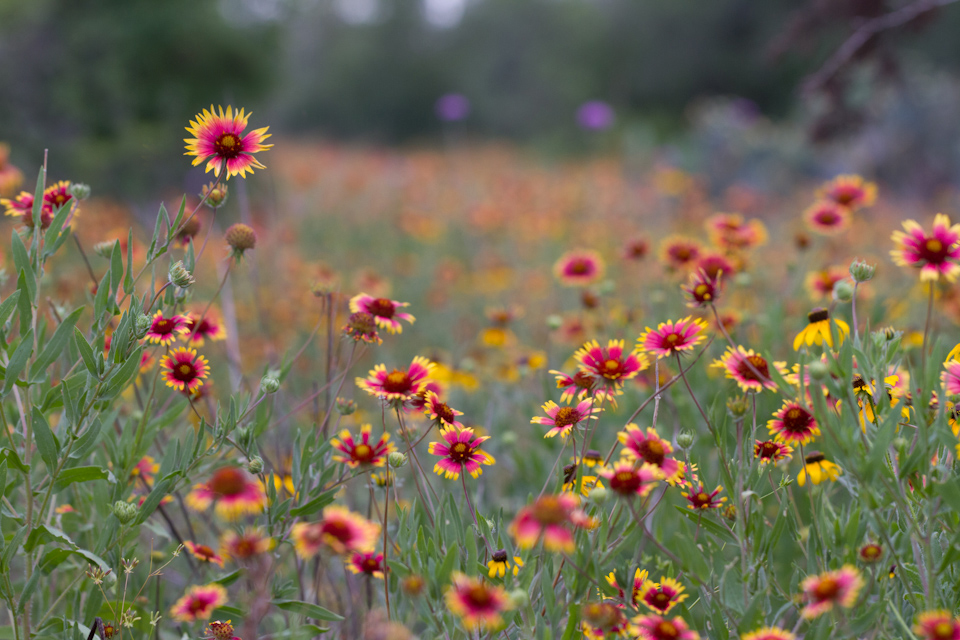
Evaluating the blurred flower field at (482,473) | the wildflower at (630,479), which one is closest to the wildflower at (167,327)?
the blurred flower field at (482,473)

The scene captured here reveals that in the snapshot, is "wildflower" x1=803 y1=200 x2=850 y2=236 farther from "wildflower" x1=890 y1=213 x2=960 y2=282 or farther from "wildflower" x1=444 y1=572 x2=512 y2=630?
"wildflower" x1=444 y1=572 x2=512 y2=630

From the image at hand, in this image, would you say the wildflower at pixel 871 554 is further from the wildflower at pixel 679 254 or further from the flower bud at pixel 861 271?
the wildflower at pixel 679 254

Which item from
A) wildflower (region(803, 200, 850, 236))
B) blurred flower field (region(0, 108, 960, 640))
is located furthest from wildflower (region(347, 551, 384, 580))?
wildflower (region(803, 200, 850, 236))

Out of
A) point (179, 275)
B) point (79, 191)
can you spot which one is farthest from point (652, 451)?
point (79, 191)

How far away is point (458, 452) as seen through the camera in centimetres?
131

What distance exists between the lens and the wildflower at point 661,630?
99 centimetres

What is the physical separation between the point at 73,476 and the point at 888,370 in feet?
5.37

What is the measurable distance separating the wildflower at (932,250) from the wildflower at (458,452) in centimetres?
85

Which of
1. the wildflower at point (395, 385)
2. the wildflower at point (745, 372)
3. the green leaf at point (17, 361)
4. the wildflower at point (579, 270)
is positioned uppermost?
the wildflower at point (579, 270)

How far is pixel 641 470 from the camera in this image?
1.08 m

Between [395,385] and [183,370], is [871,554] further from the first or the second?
[183,370]

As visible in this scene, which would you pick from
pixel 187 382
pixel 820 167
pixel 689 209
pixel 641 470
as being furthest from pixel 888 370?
pixel 820 167

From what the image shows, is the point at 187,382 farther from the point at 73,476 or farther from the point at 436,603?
the point at 436,603

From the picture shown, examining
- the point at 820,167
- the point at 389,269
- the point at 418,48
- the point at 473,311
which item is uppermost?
the point at 418,48
